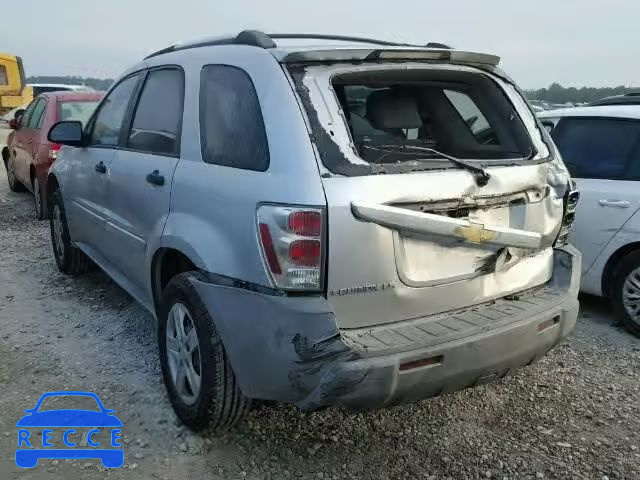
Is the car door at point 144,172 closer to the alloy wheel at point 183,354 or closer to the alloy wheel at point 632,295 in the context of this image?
the alloy wheel at point 183,354

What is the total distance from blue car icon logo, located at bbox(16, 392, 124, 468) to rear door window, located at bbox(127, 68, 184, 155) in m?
1.44

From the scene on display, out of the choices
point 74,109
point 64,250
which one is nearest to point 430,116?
point 64,250

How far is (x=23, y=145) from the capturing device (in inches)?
340

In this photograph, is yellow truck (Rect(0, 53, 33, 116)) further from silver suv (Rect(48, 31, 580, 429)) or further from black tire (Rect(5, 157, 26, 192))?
silver suv (Rect(48, 31, 580, 429))

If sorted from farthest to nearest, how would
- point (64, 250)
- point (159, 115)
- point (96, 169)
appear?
point (64, 250) → point (96, 169) → point (159, 115)

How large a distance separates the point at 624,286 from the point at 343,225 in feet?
9.86

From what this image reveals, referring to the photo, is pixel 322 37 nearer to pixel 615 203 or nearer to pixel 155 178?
pixel 155 178

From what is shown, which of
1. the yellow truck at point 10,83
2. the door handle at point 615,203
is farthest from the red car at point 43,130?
the yellow truck at point 10,83

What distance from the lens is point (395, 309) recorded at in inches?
102

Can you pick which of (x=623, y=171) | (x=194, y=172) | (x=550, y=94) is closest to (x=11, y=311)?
(x=194, y=172)

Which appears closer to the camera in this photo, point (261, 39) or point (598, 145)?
point (261, 39)

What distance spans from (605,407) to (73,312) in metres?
3.73

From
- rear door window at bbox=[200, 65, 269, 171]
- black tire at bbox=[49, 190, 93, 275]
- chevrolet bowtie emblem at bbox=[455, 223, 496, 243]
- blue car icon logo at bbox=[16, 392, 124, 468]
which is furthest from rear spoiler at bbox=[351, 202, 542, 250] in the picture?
black tire at bbox=[49, 190, 93, 275]

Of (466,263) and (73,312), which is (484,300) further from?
(73,312)
